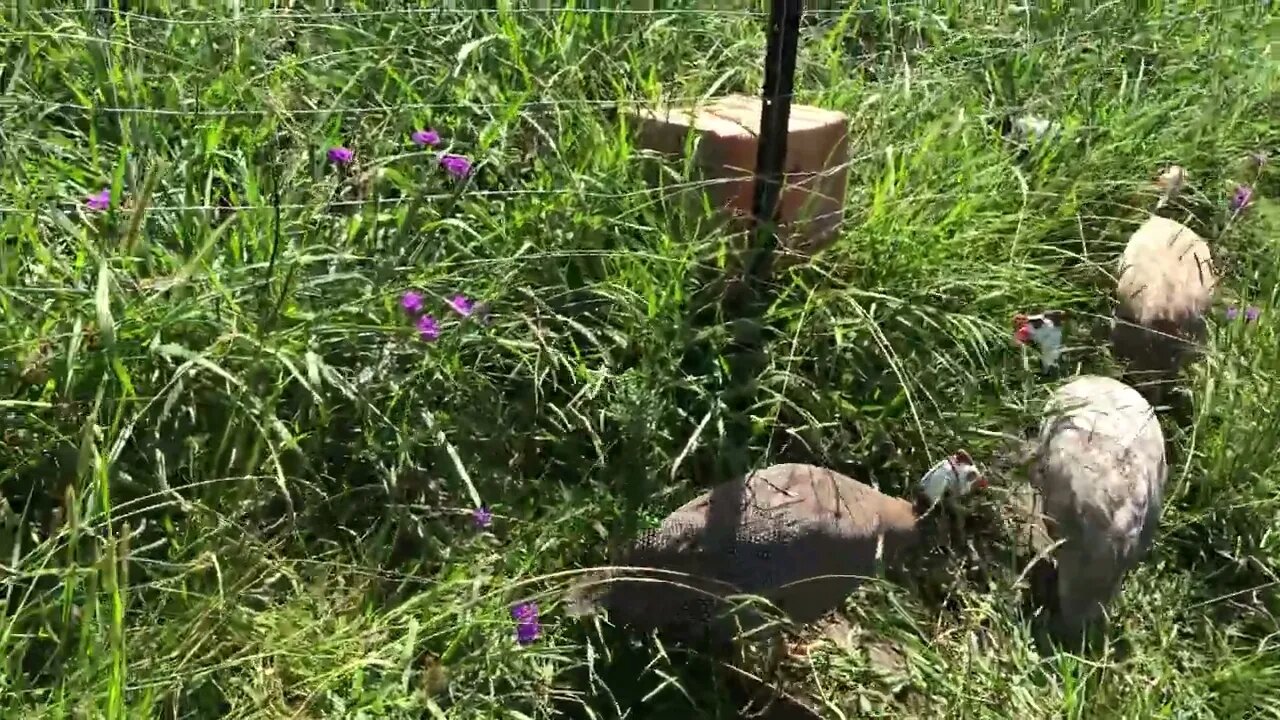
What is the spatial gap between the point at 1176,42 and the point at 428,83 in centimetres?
209

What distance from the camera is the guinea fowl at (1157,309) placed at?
2.62 meters

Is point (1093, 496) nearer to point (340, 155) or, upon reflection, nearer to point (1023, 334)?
point (1023, 334)

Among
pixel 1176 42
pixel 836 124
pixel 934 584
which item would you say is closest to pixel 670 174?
pixel 836 124

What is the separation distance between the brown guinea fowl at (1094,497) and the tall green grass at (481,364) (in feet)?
0.29

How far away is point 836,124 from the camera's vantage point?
8.39 ft

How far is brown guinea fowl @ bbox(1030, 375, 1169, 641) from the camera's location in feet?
7.44

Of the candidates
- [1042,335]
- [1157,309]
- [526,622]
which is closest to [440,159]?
[526,622]

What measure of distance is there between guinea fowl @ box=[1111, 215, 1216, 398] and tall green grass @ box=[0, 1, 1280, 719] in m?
0.07

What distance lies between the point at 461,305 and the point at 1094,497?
1.17 meters

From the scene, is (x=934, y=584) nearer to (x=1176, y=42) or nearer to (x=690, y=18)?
(x=690, y=18)

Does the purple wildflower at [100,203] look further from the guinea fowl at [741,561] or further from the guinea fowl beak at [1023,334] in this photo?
the guinea fowl beak at [1023,334]

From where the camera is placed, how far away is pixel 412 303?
2.25 m

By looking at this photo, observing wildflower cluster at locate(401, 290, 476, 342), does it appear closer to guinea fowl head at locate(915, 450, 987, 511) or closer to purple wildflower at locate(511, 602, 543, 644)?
purple wildflower at locate(511, 602, 543, 644)

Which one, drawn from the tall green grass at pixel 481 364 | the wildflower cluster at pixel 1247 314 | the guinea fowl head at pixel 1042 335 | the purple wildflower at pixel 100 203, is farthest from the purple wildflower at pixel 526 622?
the wildflower cluster at pixel 1247 314
